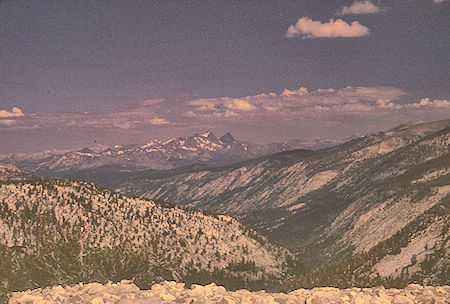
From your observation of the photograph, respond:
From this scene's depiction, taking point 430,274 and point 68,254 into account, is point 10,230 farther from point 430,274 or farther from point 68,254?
point 430,274

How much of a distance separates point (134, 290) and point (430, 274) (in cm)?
7911

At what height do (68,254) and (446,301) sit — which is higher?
(446,301)

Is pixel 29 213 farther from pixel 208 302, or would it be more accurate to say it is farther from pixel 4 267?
pixel 208 302

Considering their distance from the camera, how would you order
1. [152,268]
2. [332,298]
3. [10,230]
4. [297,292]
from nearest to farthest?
[332,298]
[297,292]
[152,268]
[10,230]

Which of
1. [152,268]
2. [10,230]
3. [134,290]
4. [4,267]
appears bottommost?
[10,230]

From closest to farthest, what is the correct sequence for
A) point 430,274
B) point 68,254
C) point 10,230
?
point 68,254 < point 430,274 < point 10,230

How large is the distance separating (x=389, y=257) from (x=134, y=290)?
10386 cm

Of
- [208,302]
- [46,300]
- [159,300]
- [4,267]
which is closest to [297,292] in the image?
[208,302]

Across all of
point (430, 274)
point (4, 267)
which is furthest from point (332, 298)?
point (430, 274)

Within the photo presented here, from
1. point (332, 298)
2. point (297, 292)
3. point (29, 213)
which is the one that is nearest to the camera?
point (332, 298)

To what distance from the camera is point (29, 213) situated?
197 meters

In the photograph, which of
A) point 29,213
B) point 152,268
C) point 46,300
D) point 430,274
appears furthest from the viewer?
point 29,213

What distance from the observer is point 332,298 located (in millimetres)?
23562

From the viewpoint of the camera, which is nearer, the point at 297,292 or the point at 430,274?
the point at 297,292
